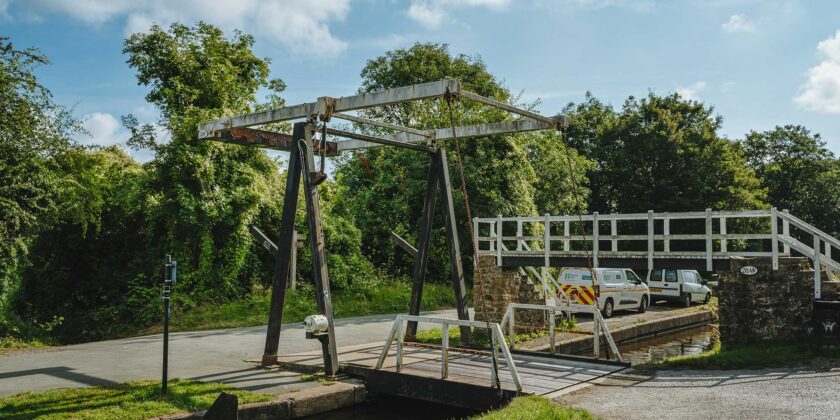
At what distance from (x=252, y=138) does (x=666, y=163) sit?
30869 millimetres

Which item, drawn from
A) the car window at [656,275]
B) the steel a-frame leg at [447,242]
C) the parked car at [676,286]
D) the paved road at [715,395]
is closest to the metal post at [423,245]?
the steel a-frame leg at [447,242]

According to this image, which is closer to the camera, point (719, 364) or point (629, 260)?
point (719, 364)

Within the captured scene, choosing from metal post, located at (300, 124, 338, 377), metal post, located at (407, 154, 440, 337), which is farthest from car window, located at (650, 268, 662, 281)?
metal post, located at (300, 124, 338, 377)

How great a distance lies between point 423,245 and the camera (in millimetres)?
12664

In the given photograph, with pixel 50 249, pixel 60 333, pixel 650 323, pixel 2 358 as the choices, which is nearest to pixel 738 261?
pixel 650 323

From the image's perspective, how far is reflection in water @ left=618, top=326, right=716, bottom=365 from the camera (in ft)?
50.6

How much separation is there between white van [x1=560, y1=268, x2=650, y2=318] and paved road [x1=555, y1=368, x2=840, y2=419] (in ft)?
28.8

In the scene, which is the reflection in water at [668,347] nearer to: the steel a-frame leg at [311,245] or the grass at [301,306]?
the grass at [301,306]

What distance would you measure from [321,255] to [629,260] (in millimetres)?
7521

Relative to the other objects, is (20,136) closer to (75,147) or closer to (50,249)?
(75,147)

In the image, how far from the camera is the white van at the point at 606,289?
62.7ft

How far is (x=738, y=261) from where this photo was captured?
12508 mm

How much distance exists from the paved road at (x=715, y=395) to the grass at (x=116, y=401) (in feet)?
14.3

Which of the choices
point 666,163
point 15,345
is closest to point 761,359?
point 15,345
